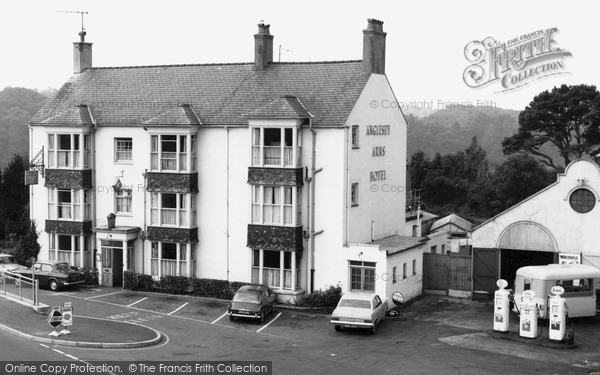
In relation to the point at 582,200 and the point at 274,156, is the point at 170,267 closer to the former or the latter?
the point at 274,156

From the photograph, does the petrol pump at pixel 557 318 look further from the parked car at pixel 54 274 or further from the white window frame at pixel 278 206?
the parked car at pixel 54 274

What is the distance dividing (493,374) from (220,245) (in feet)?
62.7

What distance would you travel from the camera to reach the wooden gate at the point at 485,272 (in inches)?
1599

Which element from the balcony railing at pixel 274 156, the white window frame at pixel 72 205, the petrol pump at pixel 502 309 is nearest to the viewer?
the petrol pump at pixel 502 309

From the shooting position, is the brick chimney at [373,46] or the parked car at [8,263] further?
the parked car at [8,263]

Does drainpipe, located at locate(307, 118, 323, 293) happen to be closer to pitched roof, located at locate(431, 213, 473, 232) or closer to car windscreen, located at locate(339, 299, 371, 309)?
car windscreen, located at locate(339, 299, 371, 309)

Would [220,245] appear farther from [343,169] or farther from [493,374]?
[493,374]

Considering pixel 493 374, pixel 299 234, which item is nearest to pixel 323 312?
pixel 299 234

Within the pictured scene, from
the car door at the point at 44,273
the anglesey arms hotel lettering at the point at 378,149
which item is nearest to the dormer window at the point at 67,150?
the car door at the point at 44,273

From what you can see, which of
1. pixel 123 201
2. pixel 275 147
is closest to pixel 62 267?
pixel 123 201

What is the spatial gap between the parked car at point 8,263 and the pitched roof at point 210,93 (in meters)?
8.22

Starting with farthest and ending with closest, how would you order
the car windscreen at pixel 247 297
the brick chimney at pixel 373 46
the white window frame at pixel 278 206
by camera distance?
the brick chimney at pixel 373 46 → the white window frame at pixel 278 206 → the car windscreen at pixel 247 297

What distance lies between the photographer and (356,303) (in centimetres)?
3466

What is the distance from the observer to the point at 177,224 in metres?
43.1
